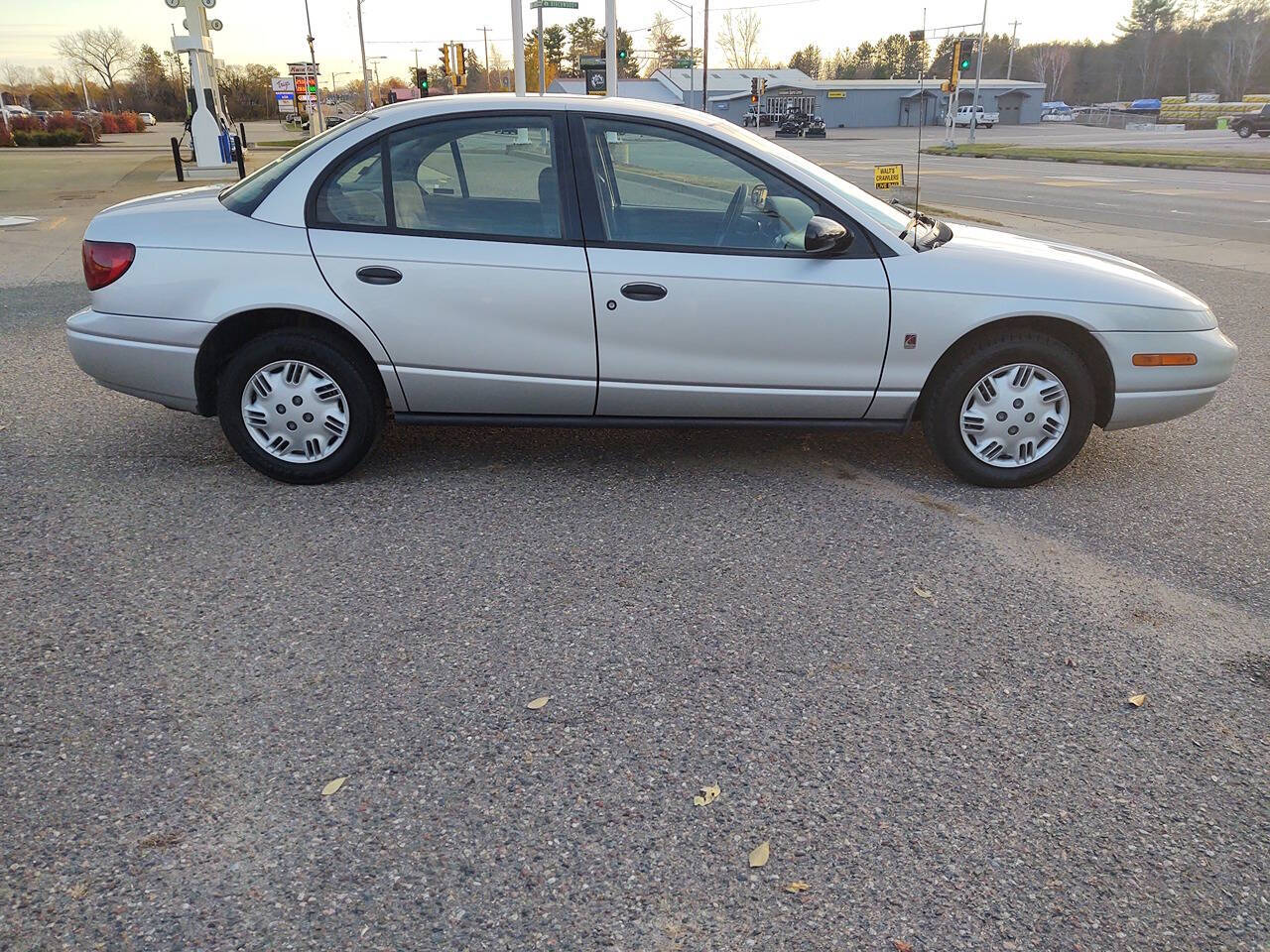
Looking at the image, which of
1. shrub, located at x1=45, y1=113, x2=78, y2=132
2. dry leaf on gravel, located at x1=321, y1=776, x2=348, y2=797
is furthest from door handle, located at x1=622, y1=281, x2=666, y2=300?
shrub, located at x1=45, y1=113, x2=78, y2=132

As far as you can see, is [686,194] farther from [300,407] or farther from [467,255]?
[300,407]

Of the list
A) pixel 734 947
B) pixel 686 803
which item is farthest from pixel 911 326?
pixel 734 947

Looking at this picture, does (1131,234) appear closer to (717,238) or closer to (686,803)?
(717,238)

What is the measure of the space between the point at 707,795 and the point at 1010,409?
276 centimetres

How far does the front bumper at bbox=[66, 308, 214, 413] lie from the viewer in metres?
Answer: 4.55

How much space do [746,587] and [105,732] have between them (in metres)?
2.19

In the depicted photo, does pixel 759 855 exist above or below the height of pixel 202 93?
below

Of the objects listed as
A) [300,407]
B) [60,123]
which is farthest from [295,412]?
[60,123]

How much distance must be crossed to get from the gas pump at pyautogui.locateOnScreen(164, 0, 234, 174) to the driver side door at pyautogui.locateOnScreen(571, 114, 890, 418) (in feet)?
66.1

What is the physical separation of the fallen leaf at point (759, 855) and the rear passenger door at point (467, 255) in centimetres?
250

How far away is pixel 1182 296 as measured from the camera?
4832 mm

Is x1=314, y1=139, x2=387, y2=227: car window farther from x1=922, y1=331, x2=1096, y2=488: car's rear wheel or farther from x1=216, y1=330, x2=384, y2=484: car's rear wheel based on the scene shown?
x1=922, y1=331, x2=1096, y2=488: car's rear wheel

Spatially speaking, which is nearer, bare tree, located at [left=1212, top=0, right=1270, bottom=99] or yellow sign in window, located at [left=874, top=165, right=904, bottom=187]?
yellow sign in window, located at [left=874, top=165, right=904, bottom=187]

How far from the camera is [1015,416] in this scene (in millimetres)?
4711
